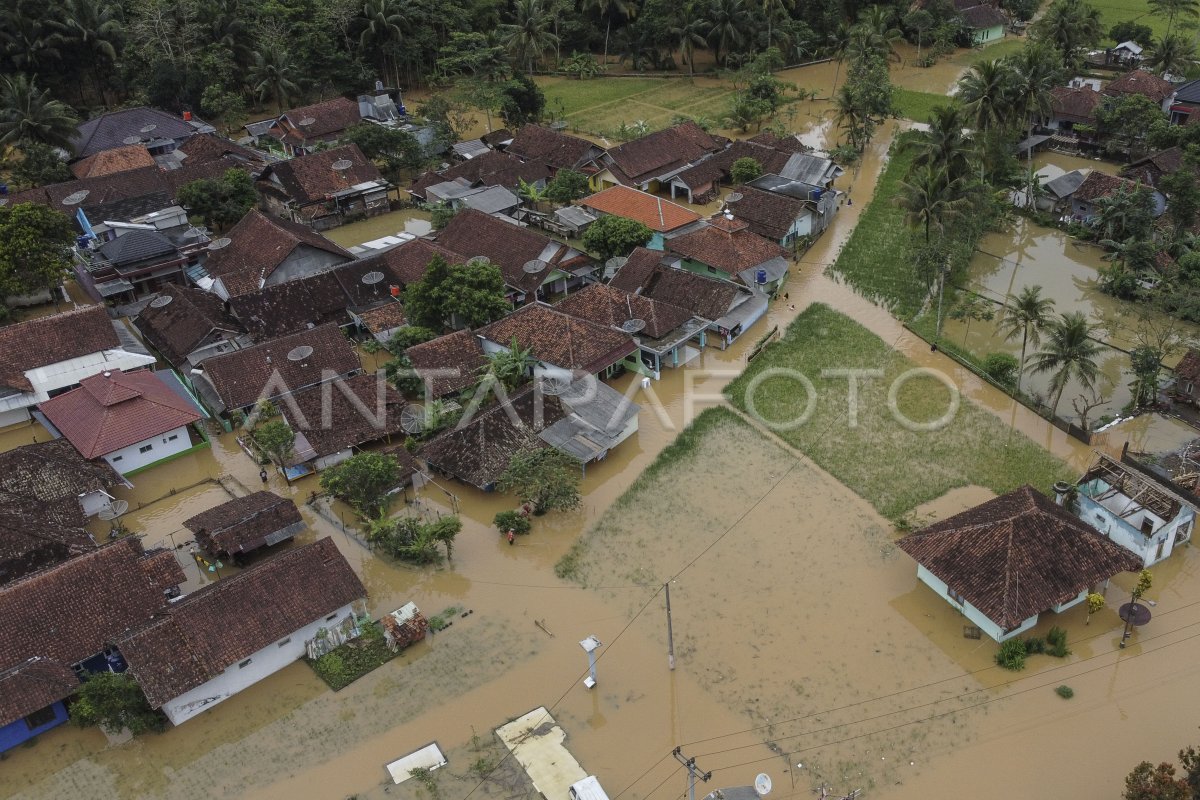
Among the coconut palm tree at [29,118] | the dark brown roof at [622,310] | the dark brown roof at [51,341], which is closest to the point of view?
the dark brown roof at [51,341]

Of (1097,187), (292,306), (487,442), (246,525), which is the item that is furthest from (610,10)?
(246,525)

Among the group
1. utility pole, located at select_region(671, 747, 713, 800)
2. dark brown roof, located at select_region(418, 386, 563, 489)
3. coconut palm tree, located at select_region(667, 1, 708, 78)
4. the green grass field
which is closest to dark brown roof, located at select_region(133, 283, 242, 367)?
dark brown roof, located at select_region(418, 386, 563, 489)

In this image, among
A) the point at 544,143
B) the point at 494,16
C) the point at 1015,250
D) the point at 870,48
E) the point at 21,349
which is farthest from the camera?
the point at 494,16

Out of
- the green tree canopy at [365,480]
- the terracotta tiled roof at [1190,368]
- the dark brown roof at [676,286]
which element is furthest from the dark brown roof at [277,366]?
the terracotta tiled roof at [1190,368]

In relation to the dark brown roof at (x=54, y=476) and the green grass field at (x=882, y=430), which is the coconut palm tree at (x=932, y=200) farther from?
the dark brown roof at (x=54, y=476)

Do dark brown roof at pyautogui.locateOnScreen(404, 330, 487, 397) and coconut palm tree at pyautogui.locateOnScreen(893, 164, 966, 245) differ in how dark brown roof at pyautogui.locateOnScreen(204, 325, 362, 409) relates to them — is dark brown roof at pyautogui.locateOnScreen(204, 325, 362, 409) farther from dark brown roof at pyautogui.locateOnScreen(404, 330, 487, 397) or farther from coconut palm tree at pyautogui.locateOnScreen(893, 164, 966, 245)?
coconut palm tree at pyautogui.locateOnScreen(893, 164, 966, 245)

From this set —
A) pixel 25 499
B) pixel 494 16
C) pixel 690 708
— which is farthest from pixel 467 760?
pixel 494 16

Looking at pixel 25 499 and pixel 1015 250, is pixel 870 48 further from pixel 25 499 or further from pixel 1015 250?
pixel 25 499

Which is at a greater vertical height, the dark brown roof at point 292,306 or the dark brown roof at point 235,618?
the dark brown roof at point 235,618
